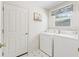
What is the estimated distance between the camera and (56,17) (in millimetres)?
3354

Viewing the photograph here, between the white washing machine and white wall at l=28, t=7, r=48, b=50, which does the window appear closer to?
white wall at l=28, t=7, r=48, b=50

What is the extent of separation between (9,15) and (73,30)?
68.9 inches

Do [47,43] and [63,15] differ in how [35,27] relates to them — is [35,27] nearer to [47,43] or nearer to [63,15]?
[47,43]

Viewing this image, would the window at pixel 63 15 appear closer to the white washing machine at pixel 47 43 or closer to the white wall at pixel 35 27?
the white wall at pixel 35 27

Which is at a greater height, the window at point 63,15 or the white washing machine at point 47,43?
the window at point 63,15

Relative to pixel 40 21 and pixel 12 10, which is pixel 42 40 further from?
pixel 12 10

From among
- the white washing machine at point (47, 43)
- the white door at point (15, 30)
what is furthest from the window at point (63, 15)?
the white door at point (15, 30)

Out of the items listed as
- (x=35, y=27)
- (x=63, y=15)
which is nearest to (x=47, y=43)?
(x=35, y=27)

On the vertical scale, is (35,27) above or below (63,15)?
below

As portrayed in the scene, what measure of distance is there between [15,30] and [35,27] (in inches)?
34.6

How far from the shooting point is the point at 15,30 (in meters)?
2.63

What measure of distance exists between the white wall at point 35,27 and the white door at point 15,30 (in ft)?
0.88

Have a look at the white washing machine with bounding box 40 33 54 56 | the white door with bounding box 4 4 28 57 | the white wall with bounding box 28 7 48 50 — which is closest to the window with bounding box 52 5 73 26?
the white wall with bounding box 28 7 48 50

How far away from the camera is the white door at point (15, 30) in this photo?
243cm
